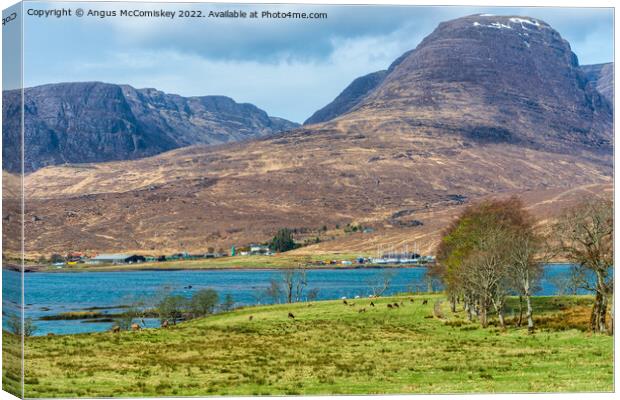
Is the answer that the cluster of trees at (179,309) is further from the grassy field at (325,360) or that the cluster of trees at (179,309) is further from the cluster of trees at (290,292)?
the grassy field at (325,360)

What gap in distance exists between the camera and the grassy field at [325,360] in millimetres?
23750

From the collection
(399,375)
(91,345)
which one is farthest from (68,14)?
(91,345)

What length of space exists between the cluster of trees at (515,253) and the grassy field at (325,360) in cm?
201

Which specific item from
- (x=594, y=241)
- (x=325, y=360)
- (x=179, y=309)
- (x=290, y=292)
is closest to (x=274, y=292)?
(x=290, y=292)

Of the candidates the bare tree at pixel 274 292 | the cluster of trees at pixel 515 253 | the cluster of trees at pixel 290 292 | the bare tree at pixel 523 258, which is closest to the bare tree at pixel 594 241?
the cluster of trees at pixel 515 253

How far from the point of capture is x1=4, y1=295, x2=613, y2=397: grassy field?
935 inches

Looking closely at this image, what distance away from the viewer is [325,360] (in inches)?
1193

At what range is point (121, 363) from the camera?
29.0 m

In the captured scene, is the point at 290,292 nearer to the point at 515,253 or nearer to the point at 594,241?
the point at 515,253

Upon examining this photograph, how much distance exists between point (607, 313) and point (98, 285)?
134 meters

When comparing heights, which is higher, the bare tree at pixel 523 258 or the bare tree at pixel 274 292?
the bare tree at pixel 523 258

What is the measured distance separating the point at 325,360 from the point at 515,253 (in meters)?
18.2

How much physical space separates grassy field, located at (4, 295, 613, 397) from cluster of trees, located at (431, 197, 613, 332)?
2012 millimetres

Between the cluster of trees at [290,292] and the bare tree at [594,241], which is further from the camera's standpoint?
the cluster of trees at [290,292]
